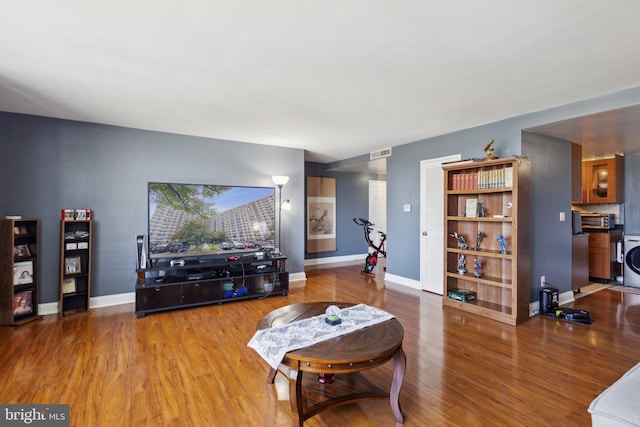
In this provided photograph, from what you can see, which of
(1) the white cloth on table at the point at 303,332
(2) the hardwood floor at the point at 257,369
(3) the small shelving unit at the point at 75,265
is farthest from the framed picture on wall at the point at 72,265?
(1) the white cloth on table at the point at 303,332

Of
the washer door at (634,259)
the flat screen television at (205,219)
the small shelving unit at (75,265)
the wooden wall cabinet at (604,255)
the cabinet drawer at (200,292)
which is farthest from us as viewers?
the wooden wall cabinet at (604,255)

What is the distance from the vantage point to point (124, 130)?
4090mm

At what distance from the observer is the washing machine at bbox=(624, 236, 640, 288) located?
4.79 meters

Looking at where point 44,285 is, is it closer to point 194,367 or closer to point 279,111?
point 194,367

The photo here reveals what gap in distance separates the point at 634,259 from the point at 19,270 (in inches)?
331

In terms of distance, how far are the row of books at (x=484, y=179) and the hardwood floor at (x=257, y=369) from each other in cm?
157

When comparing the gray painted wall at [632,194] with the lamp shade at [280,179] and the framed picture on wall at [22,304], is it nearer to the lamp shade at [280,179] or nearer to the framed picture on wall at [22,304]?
the lamp shade at [280,179]

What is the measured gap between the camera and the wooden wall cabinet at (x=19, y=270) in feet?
10.6

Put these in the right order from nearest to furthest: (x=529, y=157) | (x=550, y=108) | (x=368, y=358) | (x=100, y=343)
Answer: (x=368, y=358)
(x=100, y=343)
(x=550, y=108)
(x=529, y=157)

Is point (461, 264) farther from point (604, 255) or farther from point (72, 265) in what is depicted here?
point (72, 265)

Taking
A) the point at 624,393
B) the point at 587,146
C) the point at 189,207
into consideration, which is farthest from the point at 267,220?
the point at 587,146

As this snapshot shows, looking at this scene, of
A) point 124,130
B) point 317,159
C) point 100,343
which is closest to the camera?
point 100,343

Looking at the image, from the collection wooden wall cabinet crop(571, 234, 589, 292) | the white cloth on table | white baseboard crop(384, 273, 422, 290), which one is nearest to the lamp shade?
white baseboard crop(384, 273, 422, 290)

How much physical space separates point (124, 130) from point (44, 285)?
2.14 metres
